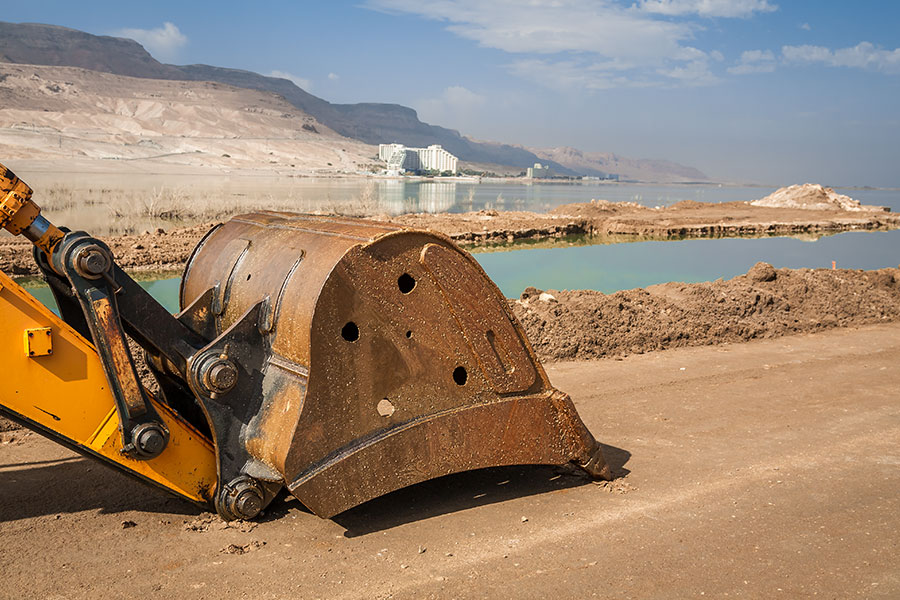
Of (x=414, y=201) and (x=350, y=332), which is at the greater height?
(x=414, y=201)

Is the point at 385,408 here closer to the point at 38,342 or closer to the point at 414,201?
the point at 38,342

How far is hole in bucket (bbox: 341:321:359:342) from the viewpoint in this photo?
4.16 meters

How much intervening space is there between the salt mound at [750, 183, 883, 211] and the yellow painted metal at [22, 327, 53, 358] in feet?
162

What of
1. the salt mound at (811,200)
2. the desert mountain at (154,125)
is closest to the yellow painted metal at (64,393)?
the salt mound at (811,200)

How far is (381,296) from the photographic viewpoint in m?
4.23

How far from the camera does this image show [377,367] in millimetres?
4242

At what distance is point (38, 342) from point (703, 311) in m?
8.77

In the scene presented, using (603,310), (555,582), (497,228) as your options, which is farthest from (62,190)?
(555,582)

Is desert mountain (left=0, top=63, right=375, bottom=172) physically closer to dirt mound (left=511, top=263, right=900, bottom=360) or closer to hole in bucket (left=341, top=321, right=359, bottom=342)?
dirt mound (left=511, top=263, right=900, bottom=360)

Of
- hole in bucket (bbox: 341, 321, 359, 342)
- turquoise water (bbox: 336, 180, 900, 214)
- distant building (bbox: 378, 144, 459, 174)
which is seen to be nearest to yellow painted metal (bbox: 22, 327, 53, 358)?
hole in bucket (bbox: 341, 321, 359, 342)

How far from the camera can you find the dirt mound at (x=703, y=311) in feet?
30.5

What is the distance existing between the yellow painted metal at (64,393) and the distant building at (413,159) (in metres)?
120

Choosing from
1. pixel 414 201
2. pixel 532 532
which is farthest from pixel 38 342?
pixel 414 201

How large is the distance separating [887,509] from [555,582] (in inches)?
97.4
